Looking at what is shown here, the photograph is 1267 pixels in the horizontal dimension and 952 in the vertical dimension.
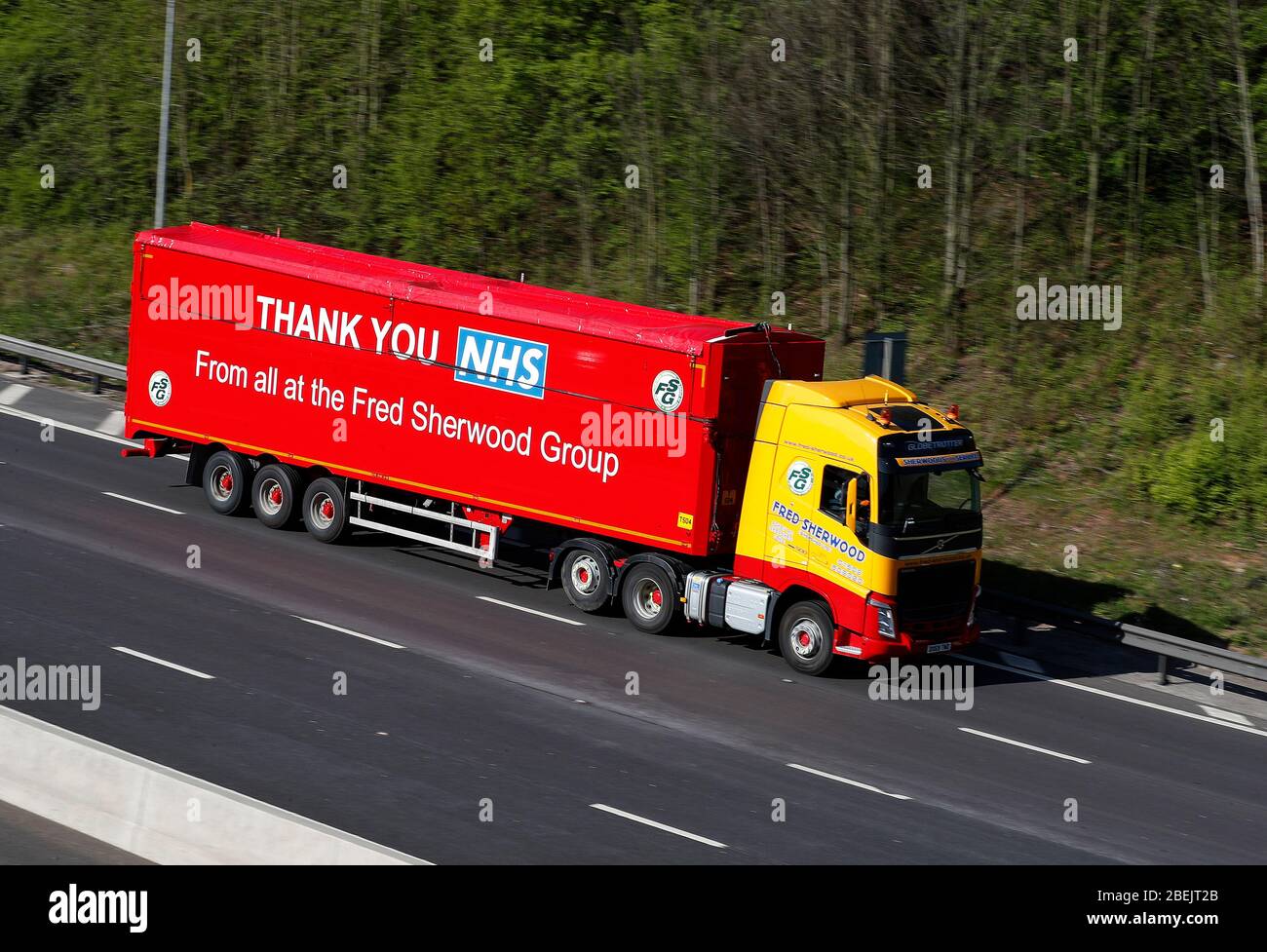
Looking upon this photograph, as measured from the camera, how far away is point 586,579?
1864 centimetres

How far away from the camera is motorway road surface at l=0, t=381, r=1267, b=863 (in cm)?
1253

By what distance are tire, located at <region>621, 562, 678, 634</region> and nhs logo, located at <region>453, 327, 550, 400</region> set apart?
252 cm

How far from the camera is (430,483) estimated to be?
1958cm

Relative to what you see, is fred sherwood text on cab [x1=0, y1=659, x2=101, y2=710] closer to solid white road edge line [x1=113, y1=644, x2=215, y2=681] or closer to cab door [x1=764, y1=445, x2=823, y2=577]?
solid white road edge line [x1=113, y1=644, x2=215, y2=681]

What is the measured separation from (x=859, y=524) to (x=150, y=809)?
880 cm

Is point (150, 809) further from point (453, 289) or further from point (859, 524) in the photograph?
point (453, 289)

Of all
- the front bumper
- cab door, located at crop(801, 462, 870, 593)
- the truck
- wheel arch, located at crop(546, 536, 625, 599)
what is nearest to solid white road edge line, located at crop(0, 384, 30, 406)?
the truck

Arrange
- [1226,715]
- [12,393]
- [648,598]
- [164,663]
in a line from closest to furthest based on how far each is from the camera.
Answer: [164,663] < [1226,715] < [648,598] < [12,393]

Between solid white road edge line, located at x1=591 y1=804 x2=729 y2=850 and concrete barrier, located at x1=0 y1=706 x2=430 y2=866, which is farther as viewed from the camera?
solid white road edge line, located at x1=591 y1=804 x2=729 y2=850

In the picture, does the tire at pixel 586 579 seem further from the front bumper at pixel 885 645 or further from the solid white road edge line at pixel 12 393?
the solid white road edge line at pixel 12 393

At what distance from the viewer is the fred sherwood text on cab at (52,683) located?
1438cm

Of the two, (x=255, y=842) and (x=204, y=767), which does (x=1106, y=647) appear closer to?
(x=204, y=767)
